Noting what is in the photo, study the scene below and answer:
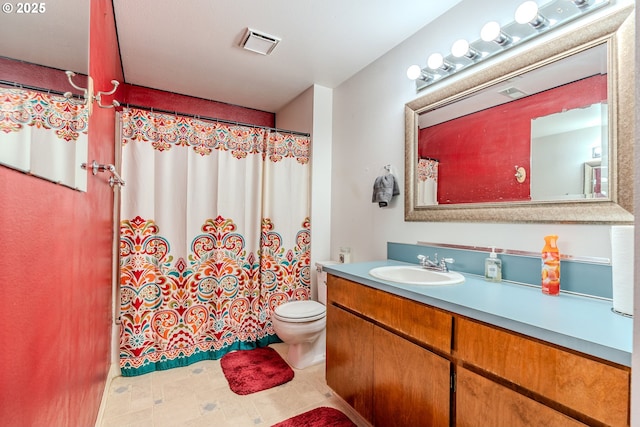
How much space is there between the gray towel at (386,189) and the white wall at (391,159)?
5 cm

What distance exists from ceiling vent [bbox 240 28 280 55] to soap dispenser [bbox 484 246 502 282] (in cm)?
194

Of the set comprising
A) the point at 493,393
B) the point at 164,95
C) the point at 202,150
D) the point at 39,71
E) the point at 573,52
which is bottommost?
the point at 493,393

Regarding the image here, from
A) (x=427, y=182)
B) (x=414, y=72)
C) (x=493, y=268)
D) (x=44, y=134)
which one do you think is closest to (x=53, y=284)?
(x=44, y=134)

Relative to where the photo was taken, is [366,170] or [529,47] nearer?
[529,47]

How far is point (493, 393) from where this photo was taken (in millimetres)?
919

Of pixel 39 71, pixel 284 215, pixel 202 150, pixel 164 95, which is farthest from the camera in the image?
pixel 164 95

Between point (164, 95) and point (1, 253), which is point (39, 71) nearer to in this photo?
point (1, 253)

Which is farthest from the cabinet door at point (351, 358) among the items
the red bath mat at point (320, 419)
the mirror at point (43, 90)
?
the mirror at point (43, 90)

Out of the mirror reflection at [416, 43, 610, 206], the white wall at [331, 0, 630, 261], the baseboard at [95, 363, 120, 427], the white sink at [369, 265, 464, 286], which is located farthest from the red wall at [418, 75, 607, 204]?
the baseboard at [95, 363, 120, 427]

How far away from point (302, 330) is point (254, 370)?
48 cm

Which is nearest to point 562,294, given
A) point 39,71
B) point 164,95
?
point 39,71

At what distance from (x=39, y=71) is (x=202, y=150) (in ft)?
5.50

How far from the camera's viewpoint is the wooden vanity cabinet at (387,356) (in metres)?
1.10

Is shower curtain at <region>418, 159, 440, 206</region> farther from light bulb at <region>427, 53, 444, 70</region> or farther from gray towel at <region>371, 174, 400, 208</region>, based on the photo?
light bulb at <region>427, 53, 444, 70</region>
